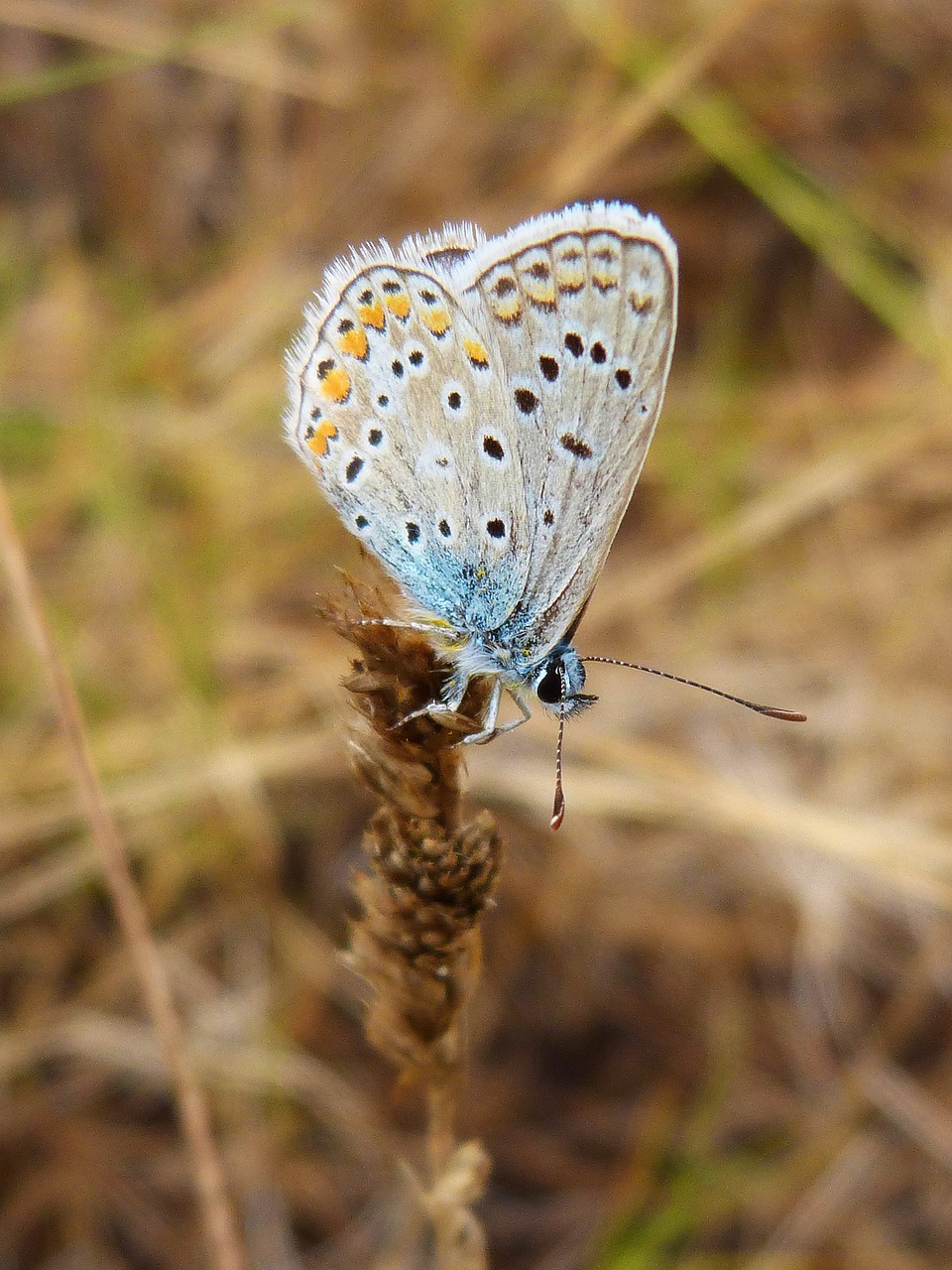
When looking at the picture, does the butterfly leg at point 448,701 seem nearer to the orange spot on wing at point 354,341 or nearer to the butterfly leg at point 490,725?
the butterfly leg at point 490,725

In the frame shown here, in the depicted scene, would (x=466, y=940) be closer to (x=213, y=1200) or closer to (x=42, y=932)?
(x=213, y=1200)

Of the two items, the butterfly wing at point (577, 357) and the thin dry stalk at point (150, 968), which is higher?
the butterfly wing at point (577, 357)

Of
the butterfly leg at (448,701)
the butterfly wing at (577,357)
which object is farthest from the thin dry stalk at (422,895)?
the butterfly wing at (577,357)

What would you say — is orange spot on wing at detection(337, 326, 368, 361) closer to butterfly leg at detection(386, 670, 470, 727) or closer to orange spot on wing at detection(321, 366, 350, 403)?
orange spot on wing at detection(321, 366, 350, 403)

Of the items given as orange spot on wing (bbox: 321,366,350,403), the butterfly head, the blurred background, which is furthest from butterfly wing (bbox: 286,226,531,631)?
the blurred background

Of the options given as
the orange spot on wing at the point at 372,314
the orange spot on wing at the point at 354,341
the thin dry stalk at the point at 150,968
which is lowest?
the thin dry stalk at the point at 150,968

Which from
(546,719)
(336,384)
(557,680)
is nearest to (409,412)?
(336,384)
